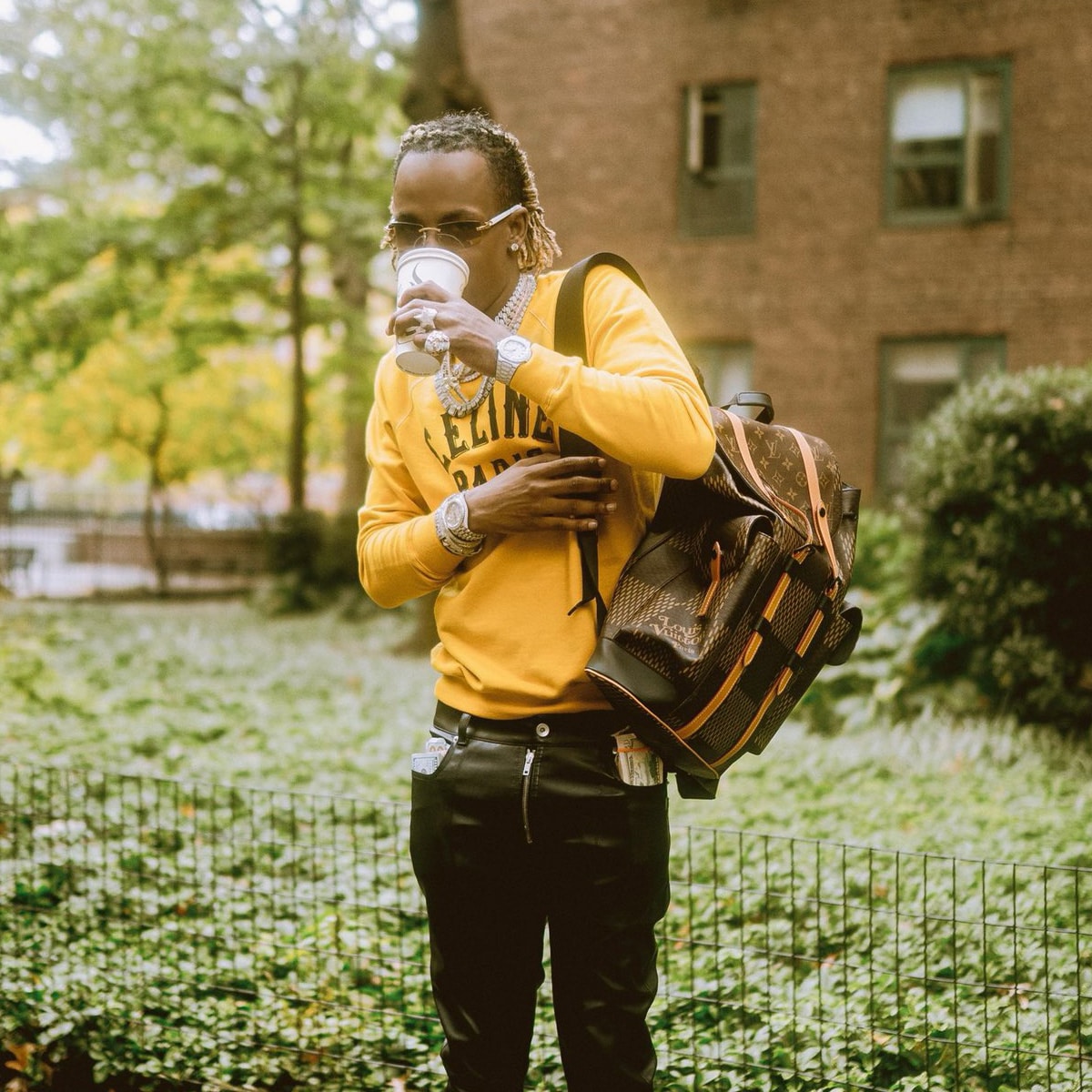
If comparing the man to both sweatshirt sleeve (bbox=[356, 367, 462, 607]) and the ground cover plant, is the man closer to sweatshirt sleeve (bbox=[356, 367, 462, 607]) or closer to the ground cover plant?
sweatshirt sleeve (bbox=[356, 367, 462, 607])

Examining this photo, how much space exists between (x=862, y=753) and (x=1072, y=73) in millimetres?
9956

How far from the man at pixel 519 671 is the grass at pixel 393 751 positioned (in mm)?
3281

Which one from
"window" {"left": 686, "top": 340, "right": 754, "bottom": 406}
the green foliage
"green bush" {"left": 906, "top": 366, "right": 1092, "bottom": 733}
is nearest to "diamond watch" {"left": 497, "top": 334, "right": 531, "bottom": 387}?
"green bush" {"left": 906, "top": 366, "right": 1092, "bottom": 733}

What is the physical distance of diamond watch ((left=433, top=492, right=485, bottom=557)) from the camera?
7.16 feet

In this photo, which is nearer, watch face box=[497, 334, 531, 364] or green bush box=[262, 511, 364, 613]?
watch face box=[497, 334, 531, 364]

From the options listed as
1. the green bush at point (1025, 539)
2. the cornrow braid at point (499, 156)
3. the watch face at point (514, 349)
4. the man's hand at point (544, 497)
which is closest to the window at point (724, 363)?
the green bush at point (1025, 539)

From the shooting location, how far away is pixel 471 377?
2268 millimetres

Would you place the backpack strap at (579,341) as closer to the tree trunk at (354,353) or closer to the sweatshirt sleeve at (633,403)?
the sweatshirt sleeve at (633,403)

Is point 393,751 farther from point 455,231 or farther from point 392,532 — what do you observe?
point 455,231

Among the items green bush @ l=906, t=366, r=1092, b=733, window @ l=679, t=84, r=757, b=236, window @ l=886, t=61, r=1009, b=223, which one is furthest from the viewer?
window @ l=679, t=84, r=757, b=236

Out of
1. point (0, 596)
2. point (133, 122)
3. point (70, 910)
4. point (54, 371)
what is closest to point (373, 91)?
point (133, 122)

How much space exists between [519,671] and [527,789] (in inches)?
8.4

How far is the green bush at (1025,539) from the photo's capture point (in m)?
7.20

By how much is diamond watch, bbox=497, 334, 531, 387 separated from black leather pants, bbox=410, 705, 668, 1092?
2.12ft
